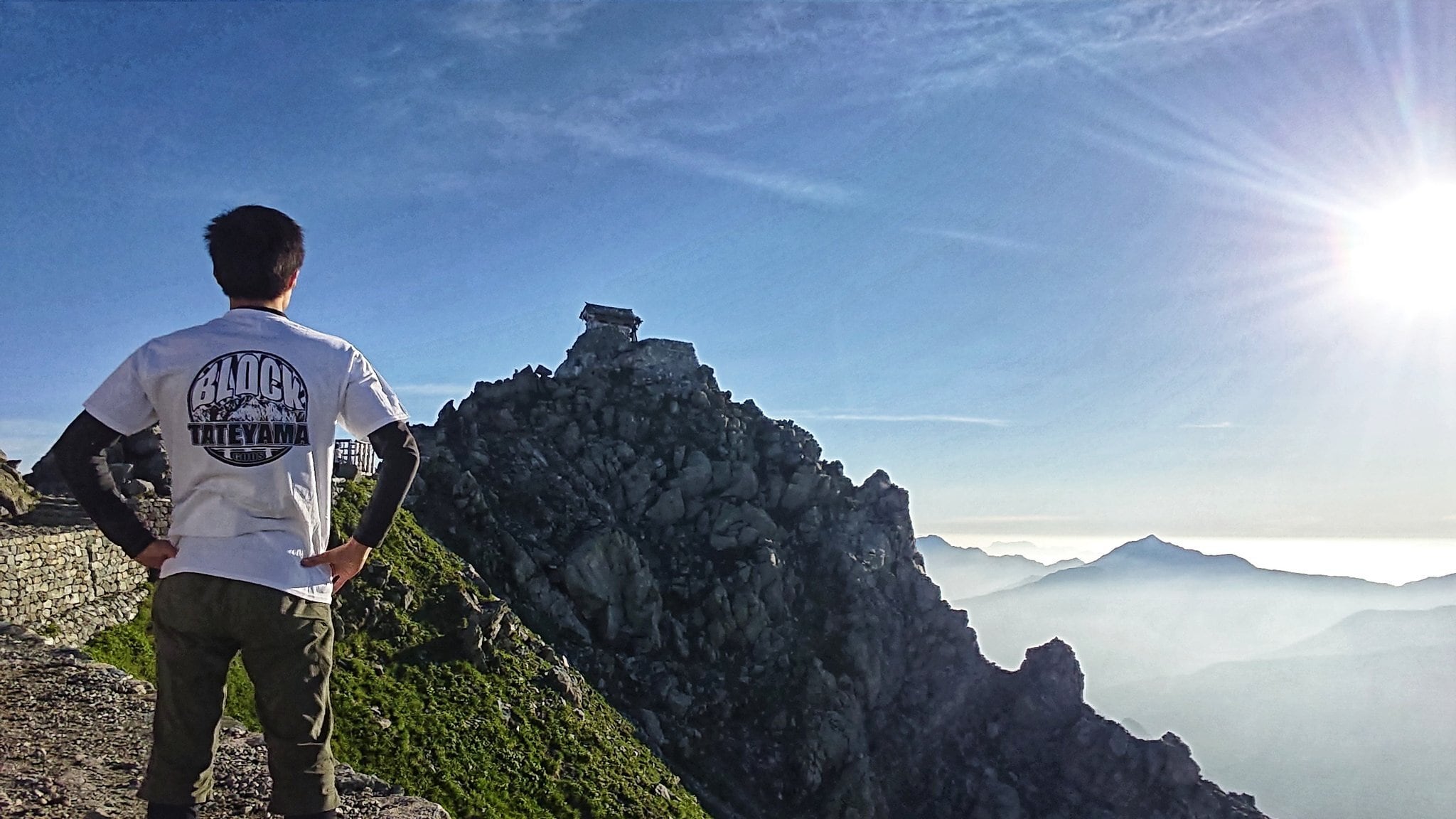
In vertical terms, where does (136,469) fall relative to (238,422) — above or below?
above

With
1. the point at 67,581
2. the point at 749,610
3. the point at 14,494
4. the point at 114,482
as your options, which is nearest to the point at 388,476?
→ the point at 114,482

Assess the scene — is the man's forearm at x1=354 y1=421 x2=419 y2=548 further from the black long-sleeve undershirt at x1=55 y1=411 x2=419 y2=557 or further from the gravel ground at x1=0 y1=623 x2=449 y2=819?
the gravel ground at x1=0 y1=623 x2=449 y2=819

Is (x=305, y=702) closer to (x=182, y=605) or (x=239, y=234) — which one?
(x=182, y=605)

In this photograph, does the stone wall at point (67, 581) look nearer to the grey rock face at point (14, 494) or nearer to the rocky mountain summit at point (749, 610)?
the grey rock face at point (14, 494)

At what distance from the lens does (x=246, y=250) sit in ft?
17.7

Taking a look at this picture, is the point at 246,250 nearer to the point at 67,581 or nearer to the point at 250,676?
the point at 250,676

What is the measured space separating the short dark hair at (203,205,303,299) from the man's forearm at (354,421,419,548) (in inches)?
53.4

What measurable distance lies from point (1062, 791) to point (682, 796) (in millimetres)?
49257

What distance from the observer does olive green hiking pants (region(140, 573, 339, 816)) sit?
16.2ft

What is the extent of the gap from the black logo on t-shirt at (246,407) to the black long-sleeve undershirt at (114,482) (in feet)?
1.76

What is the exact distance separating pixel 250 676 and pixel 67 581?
62.5ft

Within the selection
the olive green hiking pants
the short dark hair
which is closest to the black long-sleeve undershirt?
the olive green hiking pants

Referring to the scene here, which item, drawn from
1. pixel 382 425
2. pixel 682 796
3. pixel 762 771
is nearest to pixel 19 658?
pixel 382 425

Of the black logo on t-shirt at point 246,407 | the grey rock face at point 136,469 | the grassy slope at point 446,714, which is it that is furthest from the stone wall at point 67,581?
the black logo on t-shirt at point 246,407
